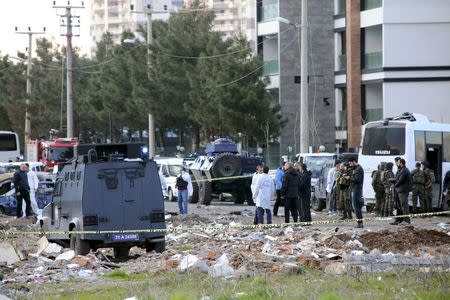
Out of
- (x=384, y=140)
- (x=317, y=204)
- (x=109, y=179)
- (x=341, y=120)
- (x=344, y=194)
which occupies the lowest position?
(x=317, y=204)

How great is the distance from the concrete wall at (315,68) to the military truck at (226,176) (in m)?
20.9

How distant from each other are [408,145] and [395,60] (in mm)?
21899

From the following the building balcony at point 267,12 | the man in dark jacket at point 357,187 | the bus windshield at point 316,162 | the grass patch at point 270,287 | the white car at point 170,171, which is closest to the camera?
the grass patch at point 270,287

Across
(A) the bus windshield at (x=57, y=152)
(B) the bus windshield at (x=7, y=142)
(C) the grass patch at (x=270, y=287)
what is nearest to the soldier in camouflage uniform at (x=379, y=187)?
(C) the grass patch at (x=270, y=287)

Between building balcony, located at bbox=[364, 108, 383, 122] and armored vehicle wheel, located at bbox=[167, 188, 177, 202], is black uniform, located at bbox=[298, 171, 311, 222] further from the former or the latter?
building balcony, located at bbox=[364, 108, 383, 122]

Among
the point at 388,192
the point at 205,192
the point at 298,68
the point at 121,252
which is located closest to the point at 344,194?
the point at 388,192

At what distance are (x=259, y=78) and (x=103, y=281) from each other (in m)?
A: 49.1

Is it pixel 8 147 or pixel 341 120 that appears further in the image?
pixel 8 147

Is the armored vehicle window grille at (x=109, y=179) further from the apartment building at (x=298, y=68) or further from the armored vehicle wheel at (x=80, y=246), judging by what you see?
the apartment building at (x=298, y=68)

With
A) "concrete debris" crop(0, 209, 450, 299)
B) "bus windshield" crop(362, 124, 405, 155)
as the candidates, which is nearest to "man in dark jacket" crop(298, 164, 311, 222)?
"concrete debris" crop(0, 209, 450, 299)

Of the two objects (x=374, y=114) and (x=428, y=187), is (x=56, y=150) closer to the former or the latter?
(x=374, y=114)

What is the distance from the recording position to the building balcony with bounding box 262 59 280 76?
230ft

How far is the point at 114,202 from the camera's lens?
928 inches

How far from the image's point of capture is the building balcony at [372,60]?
61469 mm
